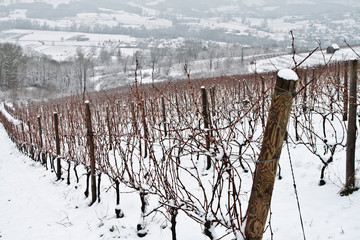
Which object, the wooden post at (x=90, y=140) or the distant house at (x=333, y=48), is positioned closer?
the distant house at (x=333, y=48)

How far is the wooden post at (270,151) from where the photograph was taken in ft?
4.99

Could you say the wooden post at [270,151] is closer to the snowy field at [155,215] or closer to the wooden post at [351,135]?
the snowy field at [155,215]

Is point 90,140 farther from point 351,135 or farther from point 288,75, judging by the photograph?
point 351,135

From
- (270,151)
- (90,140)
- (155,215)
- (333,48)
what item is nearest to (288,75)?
(270,151)

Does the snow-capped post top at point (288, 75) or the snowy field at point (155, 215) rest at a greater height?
the snow-capped post top at point (288, 75)

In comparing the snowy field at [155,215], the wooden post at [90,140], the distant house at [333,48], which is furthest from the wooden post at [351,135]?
the wooden post at [90,140]

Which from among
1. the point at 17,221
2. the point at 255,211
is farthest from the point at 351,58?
the point at 17,221

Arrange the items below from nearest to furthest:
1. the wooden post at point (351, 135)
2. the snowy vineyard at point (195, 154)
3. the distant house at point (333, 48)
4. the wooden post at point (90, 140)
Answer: the snowy vineyard at point (195, 154)
the distant house at point (333, 48)
the wooden post at point (351, 135)
the wooden post at point (90, 140)

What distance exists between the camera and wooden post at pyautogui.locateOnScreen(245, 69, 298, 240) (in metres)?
1.52

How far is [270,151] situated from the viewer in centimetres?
162

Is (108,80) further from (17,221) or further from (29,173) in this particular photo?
(17,221)

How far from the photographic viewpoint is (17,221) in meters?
5.60

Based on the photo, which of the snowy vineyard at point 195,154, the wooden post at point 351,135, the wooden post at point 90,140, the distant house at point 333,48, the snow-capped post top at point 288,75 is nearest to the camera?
the snow-capped post top at point 288,75

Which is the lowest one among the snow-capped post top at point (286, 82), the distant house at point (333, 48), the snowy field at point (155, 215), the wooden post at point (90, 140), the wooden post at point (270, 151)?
the snowy field at point (155, 215)
